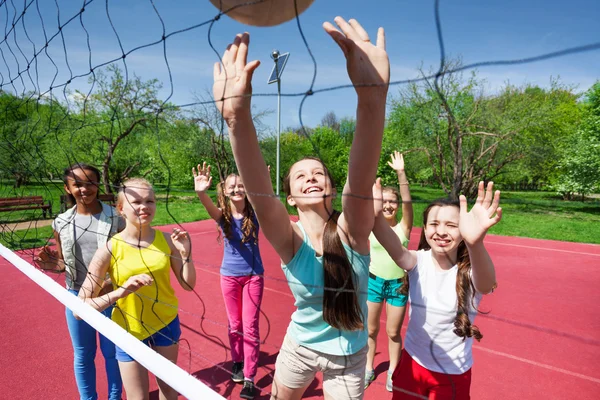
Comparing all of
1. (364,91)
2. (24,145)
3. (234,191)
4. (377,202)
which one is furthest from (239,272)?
(24,145)

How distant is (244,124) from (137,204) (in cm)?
124

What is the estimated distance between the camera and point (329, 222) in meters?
1.48

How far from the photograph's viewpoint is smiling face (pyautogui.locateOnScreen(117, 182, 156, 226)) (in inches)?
80.4

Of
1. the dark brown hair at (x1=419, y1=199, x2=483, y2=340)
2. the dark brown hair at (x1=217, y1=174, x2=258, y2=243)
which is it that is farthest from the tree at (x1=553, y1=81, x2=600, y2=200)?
the dark brown hair at (x1=419, y1=199, x2=483, y2=340)

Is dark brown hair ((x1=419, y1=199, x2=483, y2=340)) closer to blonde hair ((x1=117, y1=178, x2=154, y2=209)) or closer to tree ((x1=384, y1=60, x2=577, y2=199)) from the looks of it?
blonde hair ((x1=117, y1=178, x2=154, y2=209))

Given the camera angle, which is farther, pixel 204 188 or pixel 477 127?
pixel 477 127

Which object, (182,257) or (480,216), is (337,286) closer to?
(480,216)

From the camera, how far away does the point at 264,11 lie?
1648mm

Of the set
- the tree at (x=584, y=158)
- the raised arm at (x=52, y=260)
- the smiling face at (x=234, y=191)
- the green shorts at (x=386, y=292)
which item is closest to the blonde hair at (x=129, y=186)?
the raised arm at (x=52, y=260)

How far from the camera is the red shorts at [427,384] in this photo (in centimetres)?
166

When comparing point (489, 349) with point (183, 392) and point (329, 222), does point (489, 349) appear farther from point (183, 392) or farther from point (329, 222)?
point (183, 392)

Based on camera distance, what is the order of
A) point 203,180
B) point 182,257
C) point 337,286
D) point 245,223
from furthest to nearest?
point 245,223 < point 203,180 < point 182,257 < point 337,286

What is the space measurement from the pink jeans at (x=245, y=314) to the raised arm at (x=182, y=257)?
0.66 metres

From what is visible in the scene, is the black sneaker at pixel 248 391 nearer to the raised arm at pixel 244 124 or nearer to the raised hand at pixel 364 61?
the raised arm at pixel 244 124
